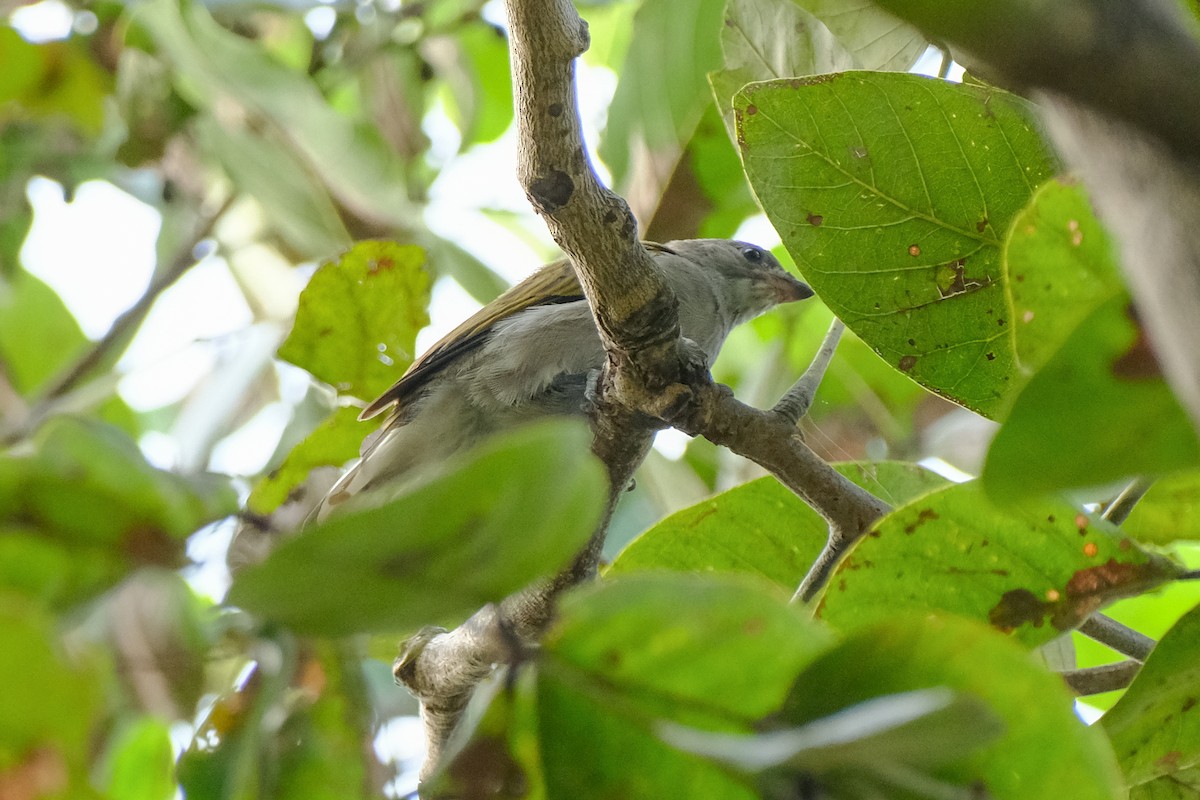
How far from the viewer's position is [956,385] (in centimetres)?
120

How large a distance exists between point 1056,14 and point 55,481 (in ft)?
1.87

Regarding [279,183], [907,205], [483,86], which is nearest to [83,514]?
[907,205]

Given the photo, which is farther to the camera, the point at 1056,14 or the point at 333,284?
the point at 333,284

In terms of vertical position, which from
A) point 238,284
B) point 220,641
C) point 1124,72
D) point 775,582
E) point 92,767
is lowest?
point 238,284

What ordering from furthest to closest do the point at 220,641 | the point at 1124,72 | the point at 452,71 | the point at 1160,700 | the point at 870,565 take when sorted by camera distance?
the point at 452,71
the point at 870,565
the point at 1160,700
the point at 220,641
the point at 1124,72

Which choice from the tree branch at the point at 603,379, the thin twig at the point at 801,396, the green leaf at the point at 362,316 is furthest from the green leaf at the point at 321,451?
the thin twig at the point at 801,396

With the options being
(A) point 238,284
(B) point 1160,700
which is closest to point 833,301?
(B) point 1160,700

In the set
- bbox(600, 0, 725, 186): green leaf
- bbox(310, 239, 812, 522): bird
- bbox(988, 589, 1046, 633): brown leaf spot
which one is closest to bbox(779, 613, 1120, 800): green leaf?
bbox(988, 589, 1046, 633): brown leaf spot

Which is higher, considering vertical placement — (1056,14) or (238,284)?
(1056,14)

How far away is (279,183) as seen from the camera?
2590 mm

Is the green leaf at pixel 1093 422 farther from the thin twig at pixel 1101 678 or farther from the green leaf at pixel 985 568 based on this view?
the thin twig at pixel 1101 678

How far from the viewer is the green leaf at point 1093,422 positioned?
0.49 m

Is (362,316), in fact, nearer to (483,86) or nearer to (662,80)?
(662,80)

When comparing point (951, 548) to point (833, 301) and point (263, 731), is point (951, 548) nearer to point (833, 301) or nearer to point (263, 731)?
point (833, 301)
